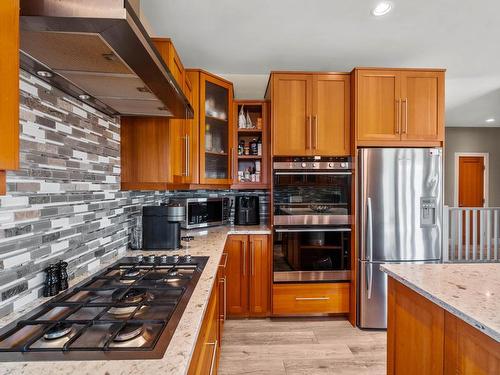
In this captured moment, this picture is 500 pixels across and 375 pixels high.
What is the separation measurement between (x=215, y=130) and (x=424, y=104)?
1.91m

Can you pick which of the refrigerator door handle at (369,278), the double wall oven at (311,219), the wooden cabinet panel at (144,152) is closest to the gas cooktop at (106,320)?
the wooden cabinet panel at (144,152)

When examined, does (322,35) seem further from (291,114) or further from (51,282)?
(51,282)

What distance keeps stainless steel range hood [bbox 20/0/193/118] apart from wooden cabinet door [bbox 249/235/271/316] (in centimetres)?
161

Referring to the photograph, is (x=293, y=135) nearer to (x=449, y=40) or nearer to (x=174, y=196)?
(x=174, y=196)

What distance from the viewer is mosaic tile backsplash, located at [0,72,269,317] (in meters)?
1.00

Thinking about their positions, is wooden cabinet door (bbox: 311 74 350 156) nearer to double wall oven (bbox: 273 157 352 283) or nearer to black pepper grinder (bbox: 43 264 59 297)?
double wall oven (bbox: 273 157 352 283)

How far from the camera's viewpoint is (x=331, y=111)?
2.58 m

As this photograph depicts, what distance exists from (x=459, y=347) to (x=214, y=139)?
2261 mm

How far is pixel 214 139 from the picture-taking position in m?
2.69

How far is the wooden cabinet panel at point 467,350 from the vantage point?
83 cm

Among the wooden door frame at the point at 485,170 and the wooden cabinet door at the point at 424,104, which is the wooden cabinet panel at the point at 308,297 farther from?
the wooden door frame at the point at 485,170

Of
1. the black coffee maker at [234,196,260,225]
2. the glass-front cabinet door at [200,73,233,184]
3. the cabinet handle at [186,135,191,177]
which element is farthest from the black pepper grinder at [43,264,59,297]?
the black coffee maker at [234,196,260,225]

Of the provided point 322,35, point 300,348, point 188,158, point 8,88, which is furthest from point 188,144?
point 300,348

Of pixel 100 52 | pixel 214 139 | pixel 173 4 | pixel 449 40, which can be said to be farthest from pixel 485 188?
pixel 100 52
